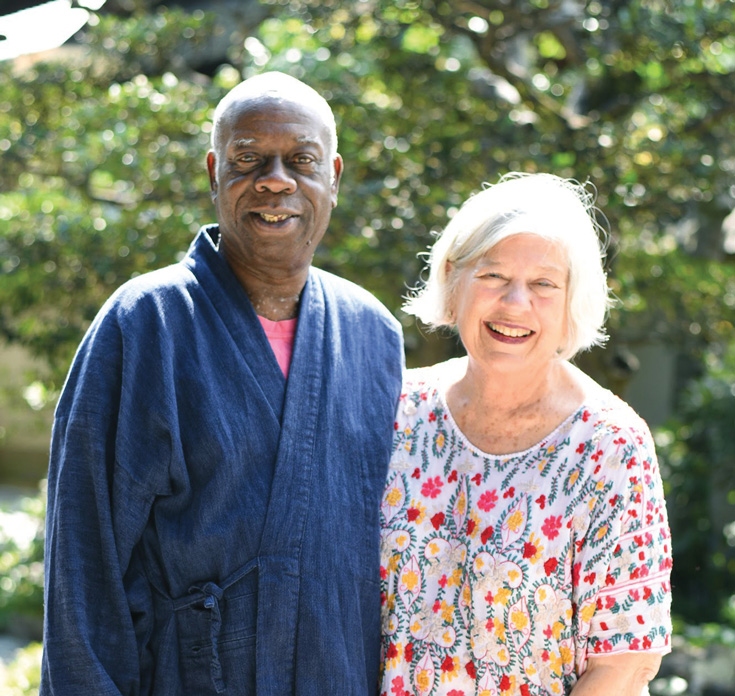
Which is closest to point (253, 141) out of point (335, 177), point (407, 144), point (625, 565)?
point (335, 177)

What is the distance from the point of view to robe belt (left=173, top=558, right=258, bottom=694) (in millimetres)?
1911

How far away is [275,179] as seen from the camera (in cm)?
207

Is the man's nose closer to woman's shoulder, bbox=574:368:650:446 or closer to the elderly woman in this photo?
the elderly woman

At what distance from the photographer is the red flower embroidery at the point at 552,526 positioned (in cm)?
200

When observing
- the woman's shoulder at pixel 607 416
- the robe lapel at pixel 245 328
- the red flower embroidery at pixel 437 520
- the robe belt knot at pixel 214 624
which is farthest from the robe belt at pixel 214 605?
the woman's shoulder at pixel 607 416

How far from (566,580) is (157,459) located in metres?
0.86

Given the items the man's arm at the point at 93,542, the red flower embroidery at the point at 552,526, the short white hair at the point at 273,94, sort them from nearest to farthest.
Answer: the man's arm at the point at 93,542
the red flower embroidery at the point at 552,526
the short white hair at the point at 273,94

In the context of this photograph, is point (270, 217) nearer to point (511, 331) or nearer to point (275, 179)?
point (275, 179)

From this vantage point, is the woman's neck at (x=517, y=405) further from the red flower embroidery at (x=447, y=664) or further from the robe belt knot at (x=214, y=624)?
the robe belt knot at (x=214, y=624)

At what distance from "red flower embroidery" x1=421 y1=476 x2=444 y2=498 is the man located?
11 cm

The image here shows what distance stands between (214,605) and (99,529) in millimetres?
271

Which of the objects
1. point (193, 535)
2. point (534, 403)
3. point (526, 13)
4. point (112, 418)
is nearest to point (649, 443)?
point (534, 403)

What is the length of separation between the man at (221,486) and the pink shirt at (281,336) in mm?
37

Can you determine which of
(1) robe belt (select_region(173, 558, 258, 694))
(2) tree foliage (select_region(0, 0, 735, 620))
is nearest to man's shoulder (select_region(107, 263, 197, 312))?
(1) robe belt (select_region(173, 558, 258, 694))
